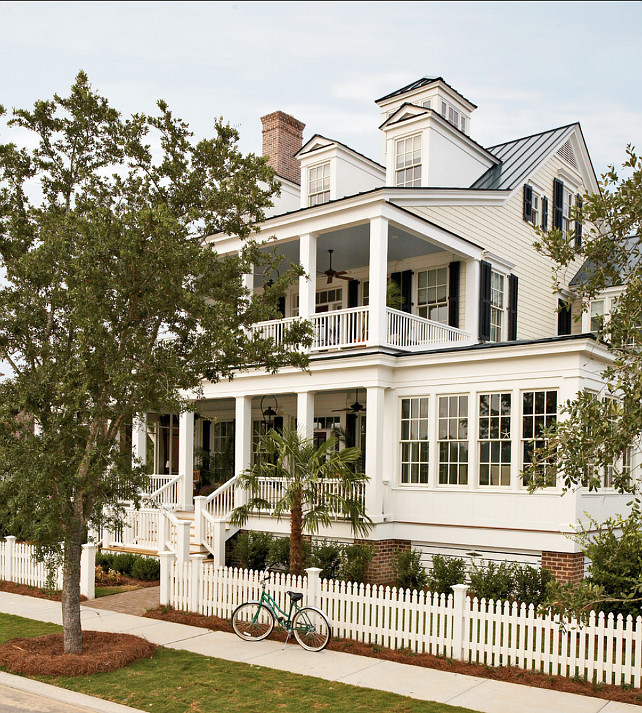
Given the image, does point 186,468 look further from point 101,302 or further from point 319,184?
point 101,302

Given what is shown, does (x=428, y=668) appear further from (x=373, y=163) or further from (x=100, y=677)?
(x=373, y=163)

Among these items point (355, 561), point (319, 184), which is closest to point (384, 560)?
point (355, 561)

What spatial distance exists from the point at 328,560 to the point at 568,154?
1619 centimetres


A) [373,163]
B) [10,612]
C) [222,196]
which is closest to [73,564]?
[10,612]

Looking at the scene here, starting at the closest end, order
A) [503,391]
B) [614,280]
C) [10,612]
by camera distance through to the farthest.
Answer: [614,280]
[10,612]
[503,391]

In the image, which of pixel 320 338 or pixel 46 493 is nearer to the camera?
pixel 46 493

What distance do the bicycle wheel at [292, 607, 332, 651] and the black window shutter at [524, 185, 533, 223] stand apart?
1504 centimetres

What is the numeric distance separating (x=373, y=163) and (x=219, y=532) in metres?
11.3

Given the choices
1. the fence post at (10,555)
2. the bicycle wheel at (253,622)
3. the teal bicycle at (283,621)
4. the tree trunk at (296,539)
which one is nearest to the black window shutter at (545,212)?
the tree trunk at (296,539)

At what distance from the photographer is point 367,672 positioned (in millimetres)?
9383

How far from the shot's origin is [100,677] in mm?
9172

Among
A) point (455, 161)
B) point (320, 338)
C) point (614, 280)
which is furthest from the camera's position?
point (455, 161)

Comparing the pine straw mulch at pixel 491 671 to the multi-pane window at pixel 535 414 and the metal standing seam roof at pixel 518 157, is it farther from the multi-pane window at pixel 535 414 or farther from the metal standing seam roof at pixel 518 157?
the metal standing seam roof at pixel 518 157

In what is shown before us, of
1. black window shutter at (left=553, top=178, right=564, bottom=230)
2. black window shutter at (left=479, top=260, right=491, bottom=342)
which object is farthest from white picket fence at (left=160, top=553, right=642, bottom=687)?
black window shutter at (left=553, top=178, right=564, bottom=230)
